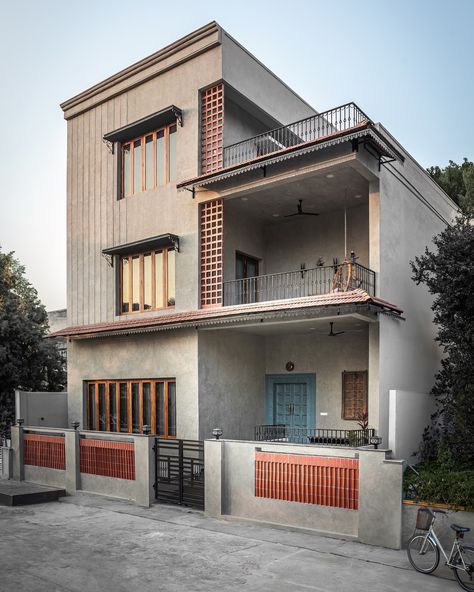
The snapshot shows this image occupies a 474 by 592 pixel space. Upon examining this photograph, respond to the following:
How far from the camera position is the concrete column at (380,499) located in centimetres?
1025

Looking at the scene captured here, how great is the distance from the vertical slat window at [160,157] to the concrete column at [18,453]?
8.85 metres

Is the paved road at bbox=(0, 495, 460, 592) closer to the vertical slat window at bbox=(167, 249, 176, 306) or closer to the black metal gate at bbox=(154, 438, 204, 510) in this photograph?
the black metal gate at bbox=(154, 438, 204, 510)

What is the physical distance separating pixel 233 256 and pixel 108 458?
23.1ft

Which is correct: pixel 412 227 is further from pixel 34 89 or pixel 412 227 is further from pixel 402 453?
pixel 34 89

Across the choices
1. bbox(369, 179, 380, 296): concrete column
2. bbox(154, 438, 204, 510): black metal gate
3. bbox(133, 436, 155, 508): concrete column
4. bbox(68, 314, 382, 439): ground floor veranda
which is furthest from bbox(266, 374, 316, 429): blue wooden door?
bbox(133, 436, 155, 508): concrete column

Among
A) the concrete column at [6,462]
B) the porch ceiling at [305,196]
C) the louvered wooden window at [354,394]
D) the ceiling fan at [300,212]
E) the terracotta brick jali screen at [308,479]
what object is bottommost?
the concrete column at [6,462]

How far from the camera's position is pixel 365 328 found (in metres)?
17.1

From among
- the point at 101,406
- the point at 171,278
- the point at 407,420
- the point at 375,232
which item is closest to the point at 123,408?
the point at 101,406

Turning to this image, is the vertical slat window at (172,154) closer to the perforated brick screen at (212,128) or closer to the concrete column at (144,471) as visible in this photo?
the perforated brick screen at (212,128)

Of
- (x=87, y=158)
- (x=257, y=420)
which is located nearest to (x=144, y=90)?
(x=87, y=158)

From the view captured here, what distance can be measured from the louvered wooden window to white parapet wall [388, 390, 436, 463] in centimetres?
217

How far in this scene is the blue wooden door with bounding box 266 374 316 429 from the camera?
18516mm

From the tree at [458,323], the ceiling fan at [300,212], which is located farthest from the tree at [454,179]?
the tree at [458,323]

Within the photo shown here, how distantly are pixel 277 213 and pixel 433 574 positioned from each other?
12182 mm
